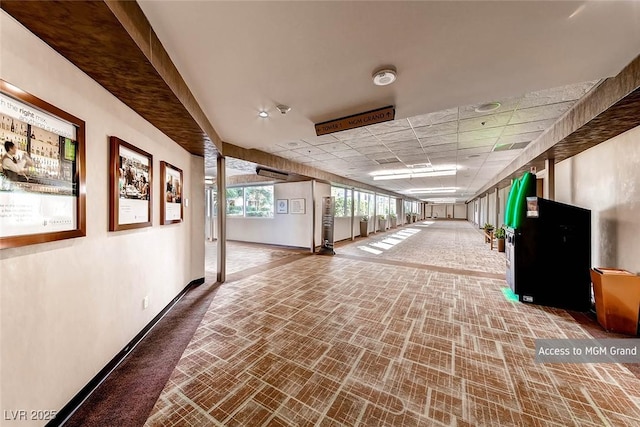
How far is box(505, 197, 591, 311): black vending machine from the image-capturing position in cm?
330

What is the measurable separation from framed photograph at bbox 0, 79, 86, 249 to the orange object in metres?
5.33

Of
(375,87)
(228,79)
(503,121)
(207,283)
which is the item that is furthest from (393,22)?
(207,283)

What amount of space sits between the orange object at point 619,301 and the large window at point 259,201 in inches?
330

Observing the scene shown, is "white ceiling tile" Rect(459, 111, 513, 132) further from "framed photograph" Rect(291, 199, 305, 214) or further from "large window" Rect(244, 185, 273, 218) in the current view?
"large window" Rect(244, 185, 273, 218)

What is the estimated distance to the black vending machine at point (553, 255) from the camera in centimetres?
330

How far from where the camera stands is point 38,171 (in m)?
1.41

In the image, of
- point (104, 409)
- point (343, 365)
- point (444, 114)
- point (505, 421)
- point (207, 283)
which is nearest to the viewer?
point (505, 421)

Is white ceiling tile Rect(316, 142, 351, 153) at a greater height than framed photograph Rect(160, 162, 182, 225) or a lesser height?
greater

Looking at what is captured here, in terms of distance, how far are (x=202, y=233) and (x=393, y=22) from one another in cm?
446

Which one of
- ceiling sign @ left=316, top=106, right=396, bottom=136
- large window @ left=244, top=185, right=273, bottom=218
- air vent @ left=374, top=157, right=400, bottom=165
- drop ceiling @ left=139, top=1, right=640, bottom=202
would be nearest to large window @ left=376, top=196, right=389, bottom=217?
large window @ left=244, top=185, right=273, bottom=218

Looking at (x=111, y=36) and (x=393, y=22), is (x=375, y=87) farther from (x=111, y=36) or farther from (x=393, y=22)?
(x=111, y=36)

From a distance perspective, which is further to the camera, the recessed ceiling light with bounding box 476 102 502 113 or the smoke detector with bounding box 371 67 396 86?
the recessed ceiling light with bounding box 476 102 502 113

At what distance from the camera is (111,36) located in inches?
54.4

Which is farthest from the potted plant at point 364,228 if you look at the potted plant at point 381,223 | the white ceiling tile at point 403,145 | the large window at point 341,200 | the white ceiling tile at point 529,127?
the white ceiling tile at point 529,127
